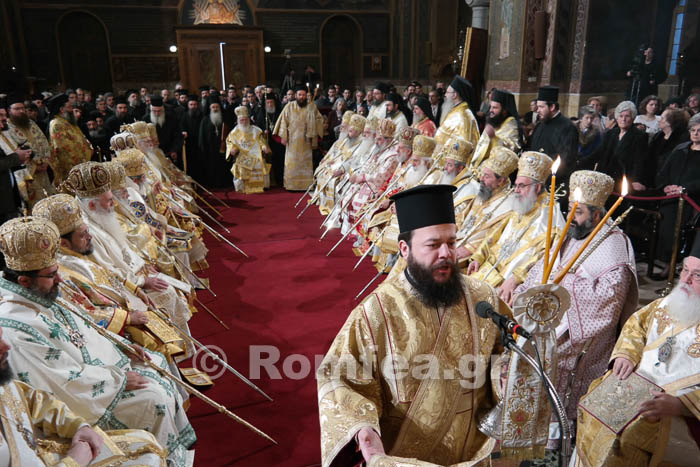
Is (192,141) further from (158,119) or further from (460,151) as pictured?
(460,151)

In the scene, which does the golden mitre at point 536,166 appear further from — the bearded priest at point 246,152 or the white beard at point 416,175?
the bearded priest at point 246,152

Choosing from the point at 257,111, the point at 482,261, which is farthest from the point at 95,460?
the point at 257,111

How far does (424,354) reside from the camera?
81.3 inches

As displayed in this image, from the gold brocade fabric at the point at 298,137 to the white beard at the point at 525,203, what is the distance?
7.24m

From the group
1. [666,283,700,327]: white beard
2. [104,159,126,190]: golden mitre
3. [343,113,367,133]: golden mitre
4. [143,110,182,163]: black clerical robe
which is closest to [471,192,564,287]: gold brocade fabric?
[666,283,700,327]: white beard

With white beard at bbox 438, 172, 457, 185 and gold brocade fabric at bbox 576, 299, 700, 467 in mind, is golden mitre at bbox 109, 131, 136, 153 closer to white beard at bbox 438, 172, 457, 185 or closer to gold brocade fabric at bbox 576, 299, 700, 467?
white beard at bbox 438, 172, 457, 185

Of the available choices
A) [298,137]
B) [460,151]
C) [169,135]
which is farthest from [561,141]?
[169,135]

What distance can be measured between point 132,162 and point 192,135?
245 inches

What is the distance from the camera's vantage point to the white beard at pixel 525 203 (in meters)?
4.19

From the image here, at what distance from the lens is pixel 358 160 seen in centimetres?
870

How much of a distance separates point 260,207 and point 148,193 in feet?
13.9

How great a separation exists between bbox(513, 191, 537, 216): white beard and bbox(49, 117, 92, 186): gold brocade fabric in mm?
6763

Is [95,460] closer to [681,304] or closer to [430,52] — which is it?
[681,304]

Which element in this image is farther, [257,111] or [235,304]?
[257,111]
